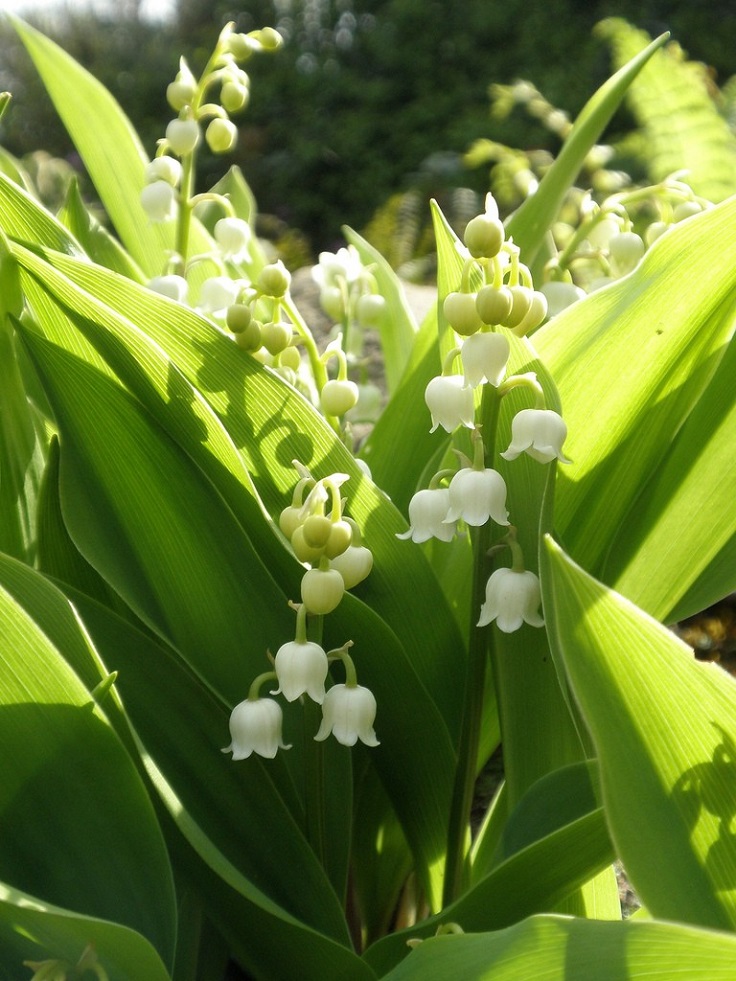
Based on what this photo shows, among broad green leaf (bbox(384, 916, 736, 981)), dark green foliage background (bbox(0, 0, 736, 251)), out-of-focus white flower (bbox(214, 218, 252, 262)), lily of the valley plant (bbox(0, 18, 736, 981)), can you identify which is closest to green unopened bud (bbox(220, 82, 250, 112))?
lily of the valley plant (bbox(0, 18, 736, 981))

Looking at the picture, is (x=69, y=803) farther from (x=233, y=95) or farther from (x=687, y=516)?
(x=233, y=95)

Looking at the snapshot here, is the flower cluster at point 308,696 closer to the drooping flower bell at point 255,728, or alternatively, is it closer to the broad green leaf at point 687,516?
the drooping flower bell at point 255,728

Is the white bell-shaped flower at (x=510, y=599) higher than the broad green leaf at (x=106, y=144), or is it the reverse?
the broad green leaf at (x=106, y=144)

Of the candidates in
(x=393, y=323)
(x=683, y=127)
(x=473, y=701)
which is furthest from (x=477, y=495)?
(x=683, y=127)

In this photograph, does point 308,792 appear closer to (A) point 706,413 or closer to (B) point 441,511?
(B) point 441,511

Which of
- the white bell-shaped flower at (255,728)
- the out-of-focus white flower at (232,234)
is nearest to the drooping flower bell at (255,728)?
the white bell-shaped flower at (255,728)

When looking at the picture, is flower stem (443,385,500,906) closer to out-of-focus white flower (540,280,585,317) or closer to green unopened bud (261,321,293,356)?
green unopened bud (261,321,293,356)
